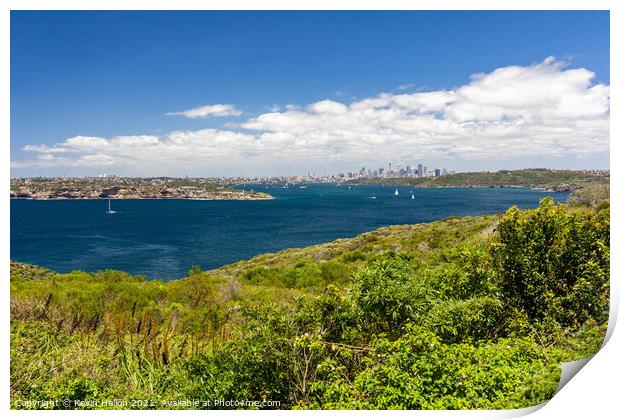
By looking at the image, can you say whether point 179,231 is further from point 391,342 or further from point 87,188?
point 391,342

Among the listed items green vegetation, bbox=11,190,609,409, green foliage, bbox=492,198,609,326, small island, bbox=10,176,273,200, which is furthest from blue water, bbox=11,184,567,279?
green vegetation, bbox=11,190,609,409

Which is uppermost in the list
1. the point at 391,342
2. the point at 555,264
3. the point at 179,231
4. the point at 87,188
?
the point at 87,188

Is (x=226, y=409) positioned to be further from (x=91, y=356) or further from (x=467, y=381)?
(x=467, y=381)

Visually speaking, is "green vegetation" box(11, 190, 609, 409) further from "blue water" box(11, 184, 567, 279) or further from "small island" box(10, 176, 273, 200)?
"blue water" box(11, 184, 567, 279)

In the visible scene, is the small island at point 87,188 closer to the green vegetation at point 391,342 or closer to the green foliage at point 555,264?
the green vegetation at point 391,342

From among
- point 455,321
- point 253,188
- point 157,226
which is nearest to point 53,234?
point 157,226

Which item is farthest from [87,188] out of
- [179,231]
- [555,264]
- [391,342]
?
[179,231]
